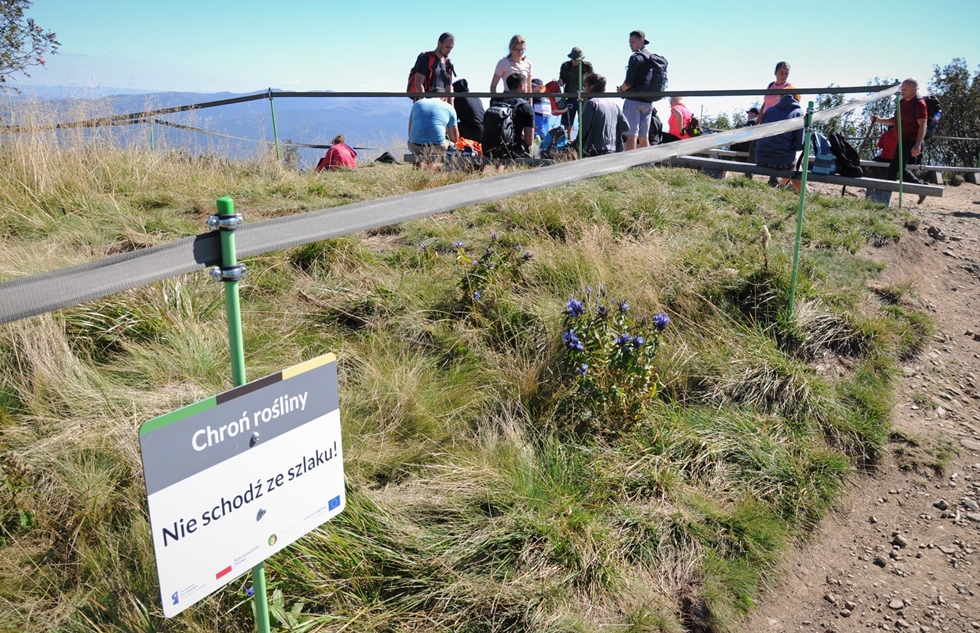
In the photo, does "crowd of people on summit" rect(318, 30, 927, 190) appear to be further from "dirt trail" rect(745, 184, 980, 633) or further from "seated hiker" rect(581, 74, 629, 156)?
"dirt trail" rect(745, 184, 980, 633)

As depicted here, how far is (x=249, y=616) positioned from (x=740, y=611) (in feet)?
5.54

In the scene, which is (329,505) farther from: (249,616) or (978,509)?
(978,509)

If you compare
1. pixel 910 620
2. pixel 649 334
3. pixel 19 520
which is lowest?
pixel 910 620

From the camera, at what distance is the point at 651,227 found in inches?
221

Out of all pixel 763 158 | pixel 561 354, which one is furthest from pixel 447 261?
pixel 763 158

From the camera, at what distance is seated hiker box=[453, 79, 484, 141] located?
1041cm

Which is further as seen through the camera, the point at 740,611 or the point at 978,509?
the point at 978,509

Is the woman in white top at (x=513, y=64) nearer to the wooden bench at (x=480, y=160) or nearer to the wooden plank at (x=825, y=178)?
the wooden bench at (x=480, y=160)

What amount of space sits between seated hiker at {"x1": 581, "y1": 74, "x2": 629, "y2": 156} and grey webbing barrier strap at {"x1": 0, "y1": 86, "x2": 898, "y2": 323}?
21.4ft

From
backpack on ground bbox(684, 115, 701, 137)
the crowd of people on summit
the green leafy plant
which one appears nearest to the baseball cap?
the crowd of people on summit

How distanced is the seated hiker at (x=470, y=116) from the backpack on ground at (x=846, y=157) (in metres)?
4.71

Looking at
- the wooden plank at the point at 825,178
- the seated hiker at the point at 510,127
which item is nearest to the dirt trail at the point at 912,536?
the wooden plank at the point at 825,178

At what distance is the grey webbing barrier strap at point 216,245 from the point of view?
1489 mm

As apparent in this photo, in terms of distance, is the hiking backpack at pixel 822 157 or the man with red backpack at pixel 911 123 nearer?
the hiking backpack at pixel 822 157
